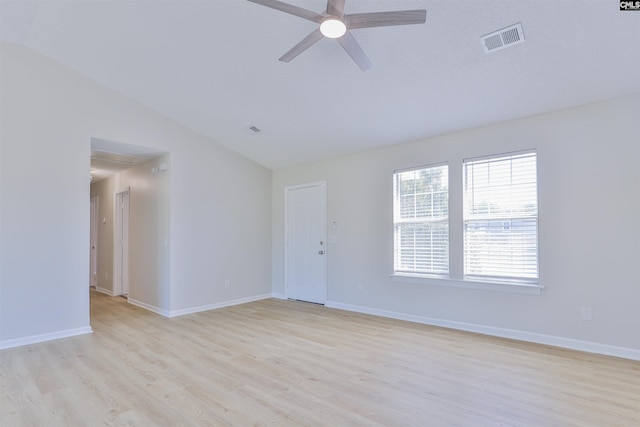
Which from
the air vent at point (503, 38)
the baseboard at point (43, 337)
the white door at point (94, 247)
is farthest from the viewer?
the white door at point (94, 247)

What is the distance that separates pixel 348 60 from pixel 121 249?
592 centimetres

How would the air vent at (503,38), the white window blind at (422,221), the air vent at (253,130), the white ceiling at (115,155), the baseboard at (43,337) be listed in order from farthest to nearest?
the air vent at (253,130)
the white ceiling at (115,155)
the white window blind at (422,221)
the baseboard at (43,337)
the air vent at (503,38)

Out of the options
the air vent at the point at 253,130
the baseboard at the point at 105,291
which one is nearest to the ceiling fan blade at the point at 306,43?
the air vent at the point at 253,130

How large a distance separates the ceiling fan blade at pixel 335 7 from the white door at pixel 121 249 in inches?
241

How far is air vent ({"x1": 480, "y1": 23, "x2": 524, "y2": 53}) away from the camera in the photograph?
2.74 m

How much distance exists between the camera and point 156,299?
5438 millimetres

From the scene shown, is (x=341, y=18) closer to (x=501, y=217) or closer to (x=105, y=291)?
(x=501, y=217)

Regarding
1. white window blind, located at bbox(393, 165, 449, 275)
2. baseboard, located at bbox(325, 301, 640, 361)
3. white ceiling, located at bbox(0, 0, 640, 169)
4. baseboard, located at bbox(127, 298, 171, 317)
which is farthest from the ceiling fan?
baseboard, located at bbox(127, 298, 171, 317)

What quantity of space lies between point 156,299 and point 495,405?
485 centimetres

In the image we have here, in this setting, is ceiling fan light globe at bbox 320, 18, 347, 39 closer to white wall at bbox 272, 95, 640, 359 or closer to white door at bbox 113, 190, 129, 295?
white wall at bbox 272, 95, 640, 359

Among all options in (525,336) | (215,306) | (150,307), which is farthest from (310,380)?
(150,307)

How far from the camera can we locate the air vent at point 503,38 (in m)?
2.74

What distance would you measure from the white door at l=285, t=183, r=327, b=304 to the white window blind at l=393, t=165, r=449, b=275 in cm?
140

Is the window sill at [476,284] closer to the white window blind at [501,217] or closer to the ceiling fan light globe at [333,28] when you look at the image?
the white window blind at [501,217]
